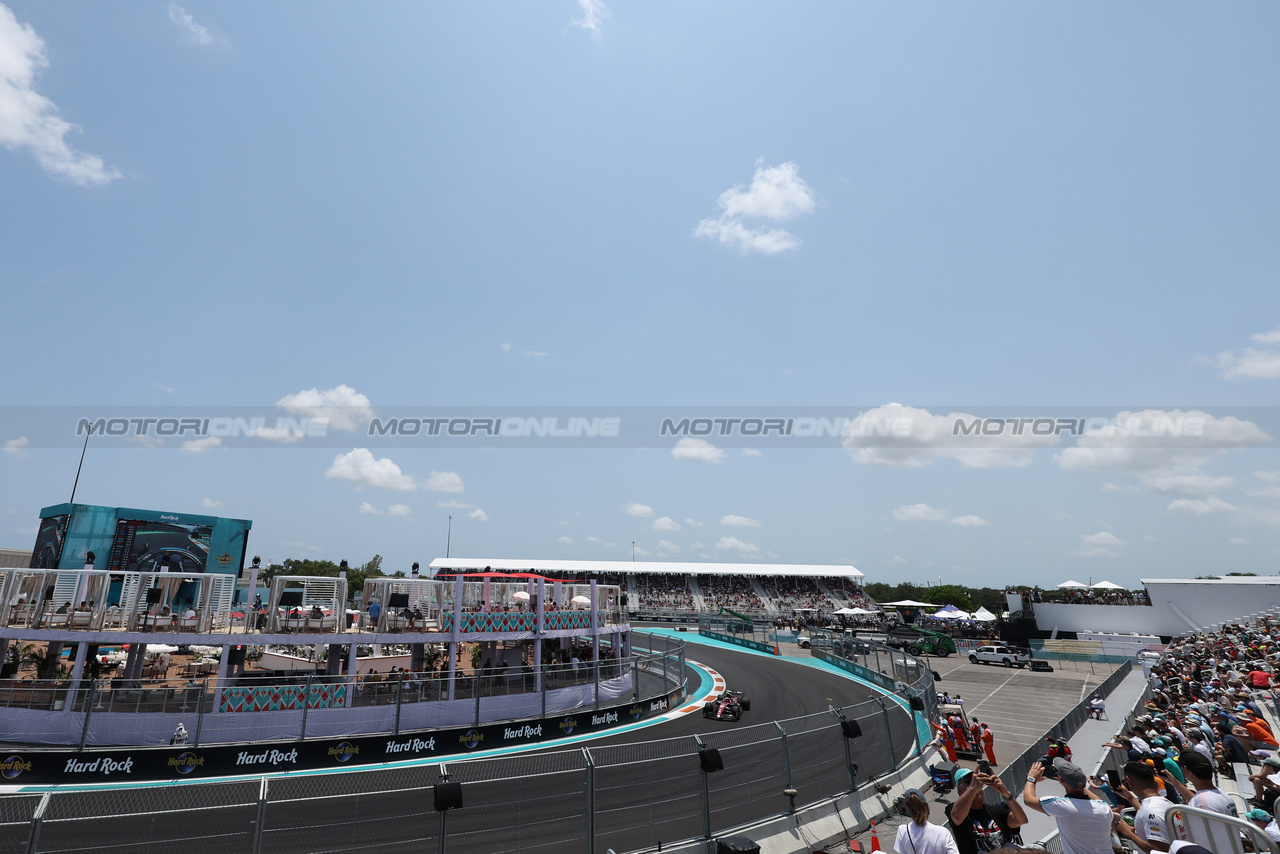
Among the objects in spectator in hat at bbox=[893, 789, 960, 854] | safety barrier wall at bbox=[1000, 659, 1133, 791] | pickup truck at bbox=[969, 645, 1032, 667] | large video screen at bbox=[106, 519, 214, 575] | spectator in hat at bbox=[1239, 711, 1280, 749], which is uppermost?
large video screen at bbox=[106, 519, 214, 575]

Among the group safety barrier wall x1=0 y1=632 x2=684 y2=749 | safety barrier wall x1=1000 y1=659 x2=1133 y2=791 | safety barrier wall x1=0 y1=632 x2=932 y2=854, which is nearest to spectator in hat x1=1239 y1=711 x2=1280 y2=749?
safety barrier wall x1=1000 y1=659 x2=1133 y2=791

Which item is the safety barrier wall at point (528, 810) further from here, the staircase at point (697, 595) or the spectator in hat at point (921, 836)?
the staircase at point (697, 595)

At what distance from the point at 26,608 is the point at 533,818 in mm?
18944

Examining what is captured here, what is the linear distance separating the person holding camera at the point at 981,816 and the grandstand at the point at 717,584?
205ft

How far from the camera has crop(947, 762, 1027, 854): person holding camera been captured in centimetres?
620

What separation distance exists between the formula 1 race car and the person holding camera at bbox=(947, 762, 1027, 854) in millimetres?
15221

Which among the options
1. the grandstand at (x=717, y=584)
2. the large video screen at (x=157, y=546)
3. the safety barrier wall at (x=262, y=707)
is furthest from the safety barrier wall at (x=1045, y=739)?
the large video screen at (x=157, y=546)

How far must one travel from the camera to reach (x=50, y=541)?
52281mm

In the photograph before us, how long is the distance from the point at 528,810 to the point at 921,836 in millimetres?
5683

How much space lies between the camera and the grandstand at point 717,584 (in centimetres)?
7250

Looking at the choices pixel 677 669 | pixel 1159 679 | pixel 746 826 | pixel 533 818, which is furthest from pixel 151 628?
pixel 1159 679

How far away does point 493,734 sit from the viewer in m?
19.1

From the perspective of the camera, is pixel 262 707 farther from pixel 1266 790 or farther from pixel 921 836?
pixel 1266 790

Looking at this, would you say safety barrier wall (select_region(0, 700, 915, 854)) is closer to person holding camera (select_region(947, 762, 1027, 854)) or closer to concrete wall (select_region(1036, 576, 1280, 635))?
person holding camera (select_region(947, 762, 1027, 854))
